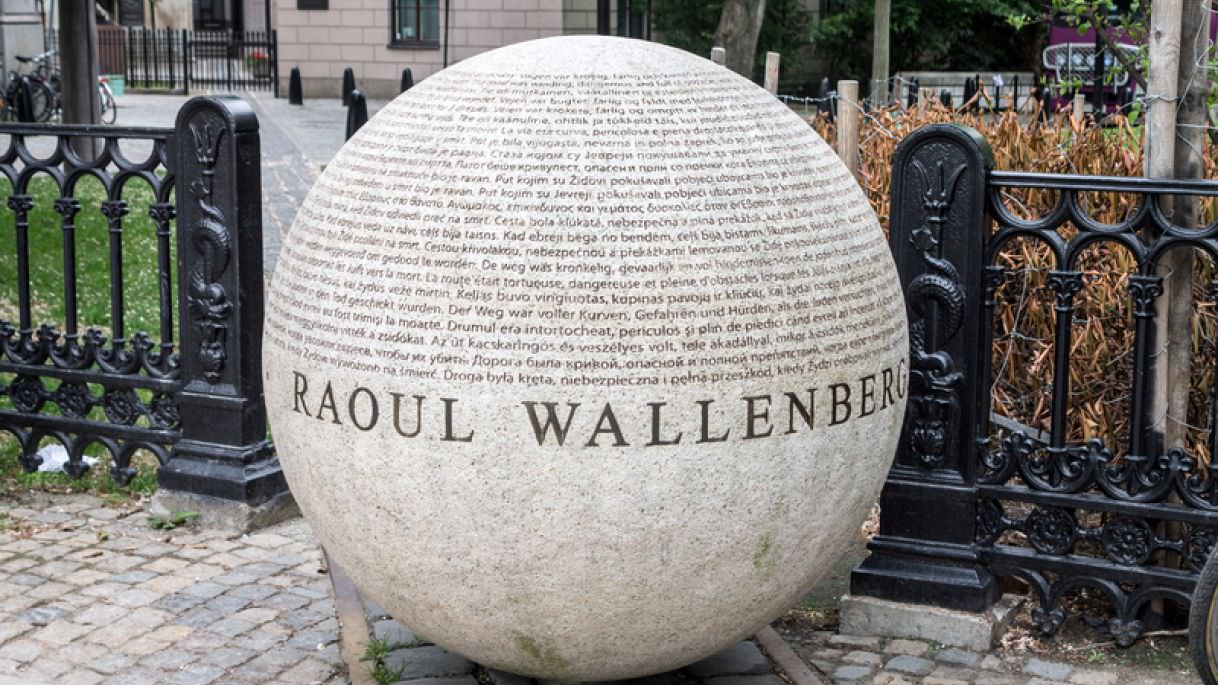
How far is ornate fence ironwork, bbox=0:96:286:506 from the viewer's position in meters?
6.27

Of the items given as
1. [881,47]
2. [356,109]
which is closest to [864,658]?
[881,47]

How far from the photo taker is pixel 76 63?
16.1 meters

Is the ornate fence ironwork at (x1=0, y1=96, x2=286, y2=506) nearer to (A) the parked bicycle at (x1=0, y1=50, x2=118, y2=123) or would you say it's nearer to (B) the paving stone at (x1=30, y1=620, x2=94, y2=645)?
(B) the paving stone at (x1=30, y1=620, x2=94, y2=645)

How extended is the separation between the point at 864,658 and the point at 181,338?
3179 mm

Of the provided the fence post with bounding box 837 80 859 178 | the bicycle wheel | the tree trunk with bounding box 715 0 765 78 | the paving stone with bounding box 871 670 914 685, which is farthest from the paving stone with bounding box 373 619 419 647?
the tree trunk with bounding box 715 0 765 78

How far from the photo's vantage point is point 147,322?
32.4ft

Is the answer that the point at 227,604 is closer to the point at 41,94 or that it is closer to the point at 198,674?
the point at 198,674

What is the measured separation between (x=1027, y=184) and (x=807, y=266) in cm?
129

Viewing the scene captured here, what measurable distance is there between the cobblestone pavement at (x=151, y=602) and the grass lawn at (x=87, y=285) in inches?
11.0

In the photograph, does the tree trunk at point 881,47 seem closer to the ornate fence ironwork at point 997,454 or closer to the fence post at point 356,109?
the fence post at point 356,109

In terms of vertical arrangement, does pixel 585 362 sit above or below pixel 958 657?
above

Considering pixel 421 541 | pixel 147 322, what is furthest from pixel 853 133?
pixel 147 322

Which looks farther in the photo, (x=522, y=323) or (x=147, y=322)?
(x=147, y=322)

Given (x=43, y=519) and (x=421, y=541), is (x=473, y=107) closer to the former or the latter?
(x=421, y=541)
